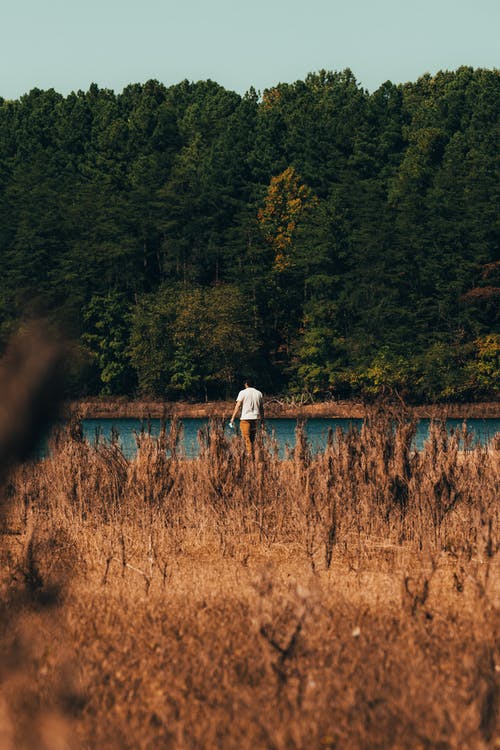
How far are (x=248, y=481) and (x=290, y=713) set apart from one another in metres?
6.55

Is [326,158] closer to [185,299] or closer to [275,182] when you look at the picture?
[275,182]

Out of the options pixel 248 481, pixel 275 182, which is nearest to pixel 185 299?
pixel 275 182

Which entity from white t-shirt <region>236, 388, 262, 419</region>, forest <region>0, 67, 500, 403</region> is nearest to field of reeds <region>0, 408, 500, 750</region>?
white t-shirt <region>236, 388, 262, 419</region>

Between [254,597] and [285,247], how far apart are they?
225ft

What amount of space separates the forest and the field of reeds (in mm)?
45958

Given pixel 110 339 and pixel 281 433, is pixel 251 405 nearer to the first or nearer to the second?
pixel 281 433

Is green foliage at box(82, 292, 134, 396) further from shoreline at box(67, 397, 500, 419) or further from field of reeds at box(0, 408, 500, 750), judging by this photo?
field of reeds at box(0, 408, 500, 750)

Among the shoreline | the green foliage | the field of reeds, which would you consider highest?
the green foliage

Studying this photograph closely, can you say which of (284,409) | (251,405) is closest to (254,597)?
(251,405)

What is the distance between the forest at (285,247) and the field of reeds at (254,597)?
4596 cm

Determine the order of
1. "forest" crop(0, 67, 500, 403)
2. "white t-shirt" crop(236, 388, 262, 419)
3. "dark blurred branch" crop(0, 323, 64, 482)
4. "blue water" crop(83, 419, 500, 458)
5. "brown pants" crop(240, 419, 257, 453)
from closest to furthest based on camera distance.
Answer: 1. "dark blurred branch" crop(0, 323, 64, 482)
2. "blue water" crop(83, 419, 500, 458)
3. "brown pants" crop(240, 419, 257, 453)
4. "white t-shirt" crop(236, 388, 262, 419)
5. "forest" crop(0, 67, 500, 403)

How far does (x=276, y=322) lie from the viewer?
72750 mm

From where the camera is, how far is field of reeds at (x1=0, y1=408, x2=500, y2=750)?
193 inches

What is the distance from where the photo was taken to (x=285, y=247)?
74.9m
